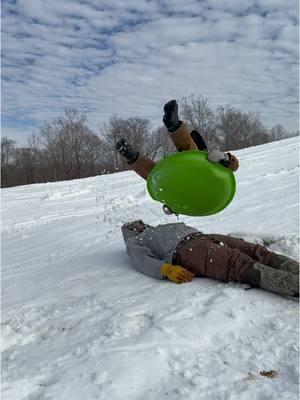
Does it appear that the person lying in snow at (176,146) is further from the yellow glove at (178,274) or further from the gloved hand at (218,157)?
the yellow glove at (178,274)

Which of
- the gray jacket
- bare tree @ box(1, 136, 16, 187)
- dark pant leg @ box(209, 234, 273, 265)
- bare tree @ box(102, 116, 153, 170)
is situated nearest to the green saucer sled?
the gray jacket

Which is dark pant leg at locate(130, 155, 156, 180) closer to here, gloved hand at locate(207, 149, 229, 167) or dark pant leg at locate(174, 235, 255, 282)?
gloved hand at locate(207, 149, 229, 167)

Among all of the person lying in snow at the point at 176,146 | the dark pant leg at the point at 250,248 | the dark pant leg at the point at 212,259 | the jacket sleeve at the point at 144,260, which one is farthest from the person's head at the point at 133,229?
the dark pant leg at the point at 250,248

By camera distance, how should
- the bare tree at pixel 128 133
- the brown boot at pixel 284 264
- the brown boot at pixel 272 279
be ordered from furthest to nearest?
1. the bare tree at pixel 128 133
2. the brown boot at pixel 284 264
3. the brown boot at pixel 272 279

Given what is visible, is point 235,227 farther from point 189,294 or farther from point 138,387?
point 138,387

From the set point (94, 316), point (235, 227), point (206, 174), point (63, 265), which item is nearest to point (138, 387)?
point (94, 316)

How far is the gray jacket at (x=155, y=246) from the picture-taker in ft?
10.9

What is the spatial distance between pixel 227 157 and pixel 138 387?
2052 millimetres

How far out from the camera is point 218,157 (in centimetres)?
343

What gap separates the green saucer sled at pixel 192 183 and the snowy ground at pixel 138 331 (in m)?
0.59

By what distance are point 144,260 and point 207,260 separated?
605 millimetres

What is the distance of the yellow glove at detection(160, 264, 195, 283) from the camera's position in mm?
3074

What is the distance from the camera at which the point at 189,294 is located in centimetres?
282

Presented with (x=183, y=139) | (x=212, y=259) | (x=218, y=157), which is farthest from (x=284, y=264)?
(x=183, y=139)
